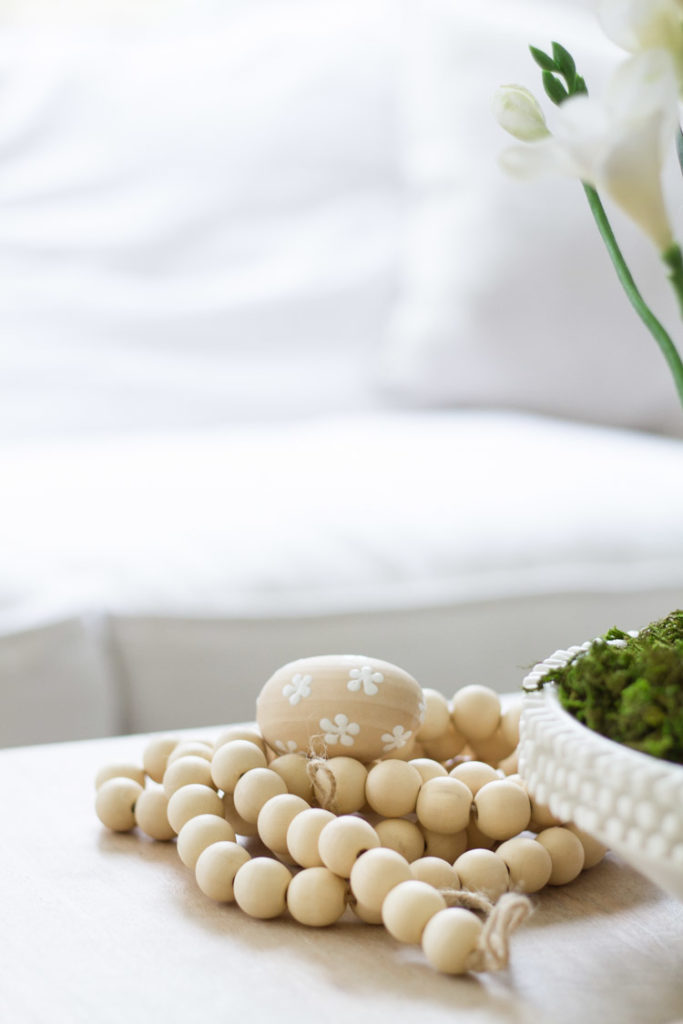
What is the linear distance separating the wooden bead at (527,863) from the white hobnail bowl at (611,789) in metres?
0.09

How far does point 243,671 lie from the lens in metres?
0.98

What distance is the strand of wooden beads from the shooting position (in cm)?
44

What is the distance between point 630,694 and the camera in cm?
40

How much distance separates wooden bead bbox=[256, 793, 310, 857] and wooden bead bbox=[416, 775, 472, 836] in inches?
2.0

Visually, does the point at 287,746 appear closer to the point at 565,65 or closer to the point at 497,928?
the point at 497,928

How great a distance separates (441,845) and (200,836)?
11 centimetres

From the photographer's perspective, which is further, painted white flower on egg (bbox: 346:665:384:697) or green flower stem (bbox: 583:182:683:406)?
painted white flower on egg (bbox: 346:665:384:697)

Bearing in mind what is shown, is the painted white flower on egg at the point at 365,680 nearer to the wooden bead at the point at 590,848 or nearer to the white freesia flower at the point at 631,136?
the wooden bead at the point at 590,848

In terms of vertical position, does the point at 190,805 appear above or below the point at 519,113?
below

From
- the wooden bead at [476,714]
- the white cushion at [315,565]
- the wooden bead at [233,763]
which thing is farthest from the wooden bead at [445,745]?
the white cushion at [315,565]

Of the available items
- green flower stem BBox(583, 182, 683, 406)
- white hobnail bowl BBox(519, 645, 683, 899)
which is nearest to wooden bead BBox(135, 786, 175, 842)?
white hobnail bowl BBox(519, 645, 683, 899)

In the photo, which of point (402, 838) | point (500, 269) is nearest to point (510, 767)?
point (402, 838)

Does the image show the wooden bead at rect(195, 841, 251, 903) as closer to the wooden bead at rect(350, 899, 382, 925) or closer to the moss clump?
the wooden bead at rect(350, 899, 382, 925)

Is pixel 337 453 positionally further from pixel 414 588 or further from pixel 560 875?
pixel 560 875
